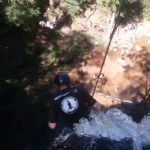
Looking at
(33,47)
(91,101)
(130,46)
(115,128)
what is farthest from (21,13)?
(115,128)

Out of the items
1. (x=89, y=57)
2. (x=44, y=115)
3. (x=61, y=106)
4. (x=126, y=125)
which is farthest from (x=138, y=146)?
(x=89, y=57)

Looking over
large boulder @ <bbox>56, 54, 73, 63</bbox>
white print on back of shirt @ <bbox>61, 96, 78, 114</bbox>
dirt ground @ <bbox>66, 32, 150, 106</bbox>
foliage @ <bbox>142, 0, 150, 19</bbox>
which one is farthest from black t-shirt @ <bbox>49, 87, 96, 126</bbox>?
foliage @ <bbox>142, 0, 150, 19</bbox>

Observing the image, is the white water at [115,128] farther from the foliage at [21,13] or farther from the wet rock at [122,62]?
the foliage at [21,13]

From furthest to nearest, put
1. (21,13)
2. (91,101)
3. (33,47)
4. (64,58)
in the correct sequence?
(33,47), (64,58), (21,13), (91,101)

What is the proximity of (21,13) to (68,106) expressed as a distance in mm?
5185

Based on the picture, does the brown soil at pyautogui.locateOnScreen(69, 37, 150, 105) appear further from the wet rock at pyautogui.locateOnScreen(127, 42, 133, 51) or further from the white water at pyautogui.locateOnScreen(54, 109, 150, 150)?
the white water at pyautogui.locateOnScreen(54, 109, 150, 150)

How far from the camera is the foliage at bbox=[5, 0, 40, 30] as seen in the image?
7609 mm

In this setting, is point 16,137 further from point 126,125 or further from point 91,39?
point 91,39

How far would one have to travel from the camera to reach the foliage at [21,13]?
761 cm

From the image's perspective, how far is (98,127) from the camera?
11.6ft

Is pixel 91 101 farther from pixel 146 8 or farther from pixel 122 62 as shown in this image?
pixel 146 8

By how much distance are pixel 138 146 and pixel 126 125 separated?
567 mm

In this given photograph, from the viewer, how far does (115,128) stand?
3482 mm

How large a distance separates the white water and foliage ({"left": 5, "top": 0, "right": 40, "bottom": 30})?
5267 mm
